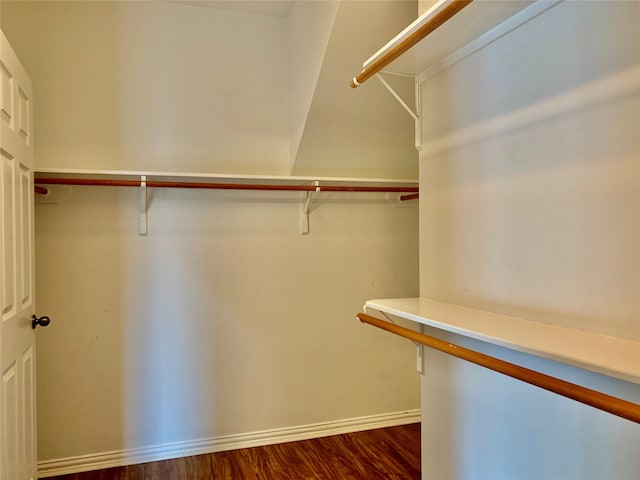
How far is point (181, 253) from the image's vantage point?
2.54 m

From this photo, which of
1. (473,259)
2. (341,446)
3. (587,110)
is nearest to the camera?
(587,110)

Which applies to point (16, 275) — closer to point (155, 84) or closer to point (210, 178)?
point (210, 178)

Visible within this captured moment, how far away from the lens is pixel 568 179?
1.15 metres

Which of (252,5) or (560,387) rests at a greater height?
(252,5)

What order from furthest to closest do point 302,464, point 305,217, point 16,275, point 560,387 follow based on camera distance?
point 305,217
point 302,464
point 16,275
point 560,387

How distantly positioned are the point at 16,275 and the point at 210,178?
108 centimetres

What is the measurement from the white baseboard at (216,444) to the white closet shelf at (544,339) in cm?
157

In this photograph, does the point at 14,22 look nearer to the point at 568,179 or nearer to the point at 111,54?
the point at 111,54

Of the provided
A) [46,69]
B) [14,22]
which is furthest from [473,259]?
[14,22]

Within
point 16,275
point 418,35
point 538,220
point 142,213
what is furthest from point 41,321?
point 538,220

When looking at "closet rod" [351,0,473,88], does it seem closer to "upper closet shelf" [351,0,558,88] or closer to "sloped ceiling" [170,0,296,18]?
"upper closet shelf" [351,0,558,88]

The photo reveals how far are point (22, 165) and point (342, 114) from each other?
5.07 feet

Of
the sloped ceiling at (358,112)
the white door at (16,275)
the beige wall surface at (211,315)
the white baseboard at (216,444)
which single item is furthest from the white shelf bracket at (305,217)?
the white door at (16,275)

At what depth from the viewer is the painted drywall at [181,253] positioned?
2.36 meters
